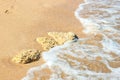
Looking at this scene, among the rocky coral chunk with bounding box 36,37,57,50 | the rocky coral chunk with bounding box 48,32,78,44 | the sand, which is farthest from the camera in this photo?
the rocky coral chunk with bounding box 48,32,78,44

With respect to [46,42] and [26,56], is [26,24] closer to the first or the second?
[46,42]

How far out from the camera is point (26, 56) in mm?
4438

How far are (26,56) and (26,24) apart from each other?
1.46 meters

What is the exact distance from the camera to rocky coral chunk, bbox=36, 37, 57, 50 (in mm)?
4867

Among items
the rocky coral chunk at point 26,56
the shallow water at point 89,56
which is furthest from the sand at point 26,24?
the shallow water at point 89,56

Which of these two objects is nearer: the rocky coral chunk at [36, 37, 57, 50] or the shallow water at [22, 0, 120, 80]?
the shallow water at [22, 0, 120, 80]

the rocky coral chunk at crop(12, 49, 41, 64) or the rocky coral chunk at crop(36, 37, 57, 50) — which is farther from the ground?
the rocky coral chunk at crop(36, 37, 57, 50)

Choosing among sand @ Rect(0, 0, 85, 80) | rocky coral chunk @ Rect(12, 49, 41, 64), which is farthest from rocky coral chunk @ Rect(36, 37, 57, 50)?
rocky coral chunk @ Rect(12, 49, 41, 64)

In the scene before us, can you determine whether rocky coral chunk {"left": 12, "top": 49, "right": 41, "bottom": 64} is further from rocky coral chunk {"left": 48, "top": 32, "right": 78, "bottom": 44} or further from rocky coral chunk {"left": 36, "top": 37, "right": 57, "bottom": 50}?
rocky coral chunk {"left": 48, "top": 32, "right": 78, "bottom": 44}

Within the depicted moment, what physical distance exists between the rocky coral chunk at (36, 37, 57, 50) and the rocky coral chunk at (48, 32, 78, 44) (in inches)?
4.3

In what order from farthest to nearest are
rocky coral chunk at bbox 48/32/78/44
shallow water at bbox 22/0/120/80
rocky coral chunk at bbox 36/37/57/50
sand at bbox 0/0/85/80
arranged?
rocky coral chunk at bbox 48/32/78/44 → rocky coral chunk at bbox 36/37/57/50 → sand at bbox 0/0/85/80 → shallow water at bbox 22/0/120/80

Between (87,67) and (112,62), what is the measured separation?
1.49 feet

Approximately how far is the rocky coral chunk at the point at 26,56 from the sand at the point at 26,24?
→ 2.8 inches

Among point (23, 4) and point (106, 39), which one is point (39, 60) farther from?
point (23, 4)
